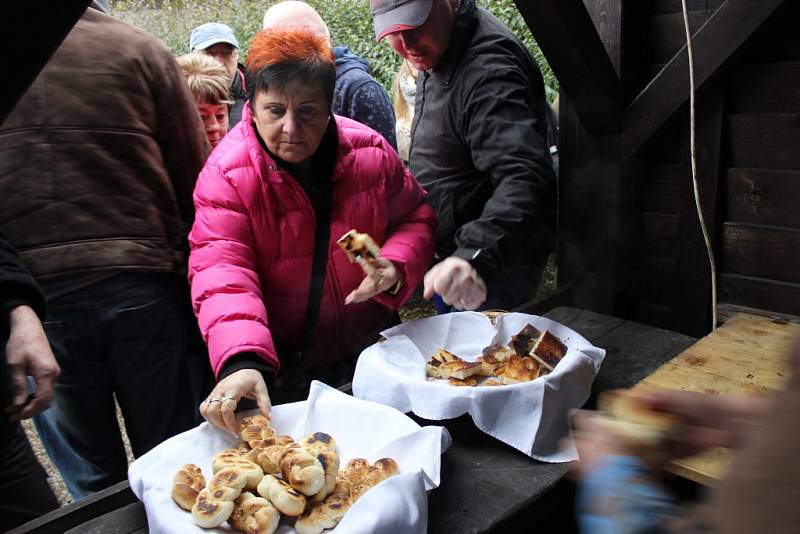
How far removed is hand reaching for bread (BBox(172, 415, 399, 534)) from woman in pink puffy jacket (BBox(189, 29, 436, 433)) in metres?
0.27

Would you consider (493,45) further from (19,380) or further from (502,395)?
(19,380)

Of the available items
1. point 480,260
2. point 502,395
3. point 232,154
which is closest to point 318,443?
point 502,395

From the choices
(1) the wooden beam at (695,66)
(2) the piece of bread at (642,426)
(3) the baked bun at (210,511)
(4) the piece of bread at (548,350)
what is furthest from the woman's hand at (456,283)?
(2) the piece of bread at (642,426)

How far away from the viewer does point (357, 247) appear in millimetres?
2086

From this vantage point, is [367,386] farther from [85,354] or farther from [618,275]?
[618,275]

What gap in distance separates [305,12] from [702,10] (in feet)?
6.26

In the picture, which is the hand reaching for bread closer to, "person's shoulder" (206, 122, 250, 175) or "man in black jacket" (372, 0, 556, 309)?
"man in black jacket" (372, 0, 556, 309)

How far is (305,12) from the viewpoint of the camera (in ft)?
11.0

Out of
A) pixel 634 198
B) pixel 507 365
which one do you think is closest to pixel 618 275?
pixel 634 198

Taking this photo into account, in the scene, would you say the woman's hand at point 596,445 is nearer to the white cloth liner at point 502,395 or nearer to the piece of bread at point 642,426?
the piece of bread at point 642,426

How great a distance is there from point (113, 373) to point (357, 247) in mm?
1173

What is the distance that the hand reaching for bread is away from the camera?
4.54 feet

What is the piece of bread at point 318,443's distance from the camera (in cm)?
159

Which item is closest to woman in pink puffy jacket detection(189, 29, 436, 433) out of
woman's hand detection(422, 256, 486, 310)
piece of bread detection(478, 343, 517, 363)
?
woman's hand detection(422, 256, 486, 310)
